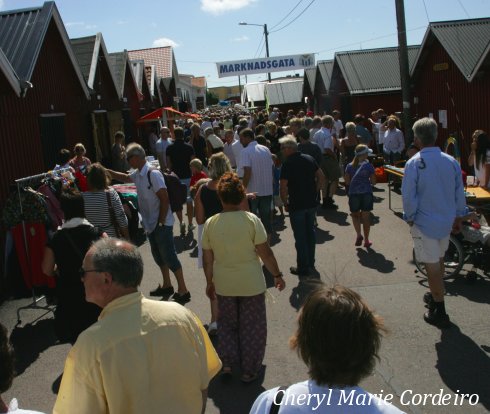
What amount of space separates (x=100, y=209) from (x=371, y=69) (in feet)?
60.2

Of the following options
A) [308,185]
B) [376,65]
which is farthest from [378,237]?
[376,65]

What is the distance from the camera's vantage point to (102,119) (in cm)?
1670

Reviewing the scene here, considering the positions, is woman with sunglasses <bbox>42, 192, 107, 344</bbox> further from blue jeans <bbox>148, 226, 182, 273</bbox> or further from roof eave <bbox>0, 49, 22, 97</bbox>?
roof eave <bbox>0, 49, 22, 97</bbox>

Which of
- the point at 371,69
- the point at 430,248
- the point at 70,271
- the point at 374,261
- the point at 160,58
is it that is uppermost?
the point at 160,58

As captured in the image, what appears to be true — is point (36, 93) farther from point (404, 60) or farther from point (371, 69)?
point (371, 69)

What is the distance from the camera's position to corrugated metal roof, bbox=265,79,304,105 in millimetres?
35719

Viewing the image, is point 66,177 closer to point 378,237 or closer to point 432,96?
point 378,237

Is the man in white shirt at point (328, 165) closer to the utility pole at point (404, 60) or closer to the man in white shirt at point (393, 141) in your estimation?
the man in white shirt at point (393, 141)

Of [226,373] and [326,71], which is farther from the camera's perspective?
[326,71]

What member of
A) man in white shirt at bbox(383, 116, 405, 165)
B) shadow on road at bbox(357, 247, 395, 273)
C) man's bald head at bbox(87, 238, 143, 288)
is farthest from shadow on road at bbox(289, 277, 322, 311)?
man in white shirt at bbox(383, 116, 405, 165)

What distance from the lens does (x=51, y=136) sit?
37.0 feet

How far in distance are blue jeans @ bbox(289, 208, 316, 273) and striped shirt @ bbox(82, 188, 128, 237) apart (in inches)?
91.0

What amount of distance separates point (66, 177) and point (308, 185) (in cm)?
344

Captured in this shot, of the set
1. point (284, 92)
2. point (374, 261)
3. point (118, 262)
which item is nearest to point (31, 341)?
point (118, 262)
